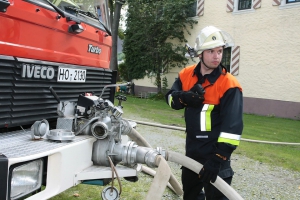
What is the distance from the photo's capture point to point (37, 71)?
2443 millimetres

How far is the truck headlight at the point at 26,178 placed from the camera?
5.96ft

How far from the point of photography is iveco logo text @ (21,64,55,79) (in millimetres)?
2314

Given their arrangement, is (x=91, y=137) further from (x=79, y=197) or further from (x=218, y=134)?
(x=79, y=197)

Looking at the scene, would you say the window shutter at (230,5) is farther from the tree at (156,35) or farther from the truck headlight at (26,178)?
the truck headlight at (26,178)

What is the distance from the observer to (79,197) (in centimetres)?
365

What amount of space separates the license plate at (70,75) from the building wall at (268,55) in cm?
1172

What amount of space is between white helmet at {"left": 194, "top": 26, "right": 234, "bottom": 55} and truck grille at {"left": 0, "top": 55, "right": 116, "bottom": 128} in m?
1.17

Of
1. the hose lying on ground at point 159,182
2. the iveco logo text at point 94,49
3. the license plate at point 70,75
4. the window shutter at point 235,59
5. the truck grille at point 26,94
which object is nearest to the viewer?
the truck grille at point 26,94

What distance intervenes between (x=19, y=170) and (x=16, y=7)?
1.13 metres

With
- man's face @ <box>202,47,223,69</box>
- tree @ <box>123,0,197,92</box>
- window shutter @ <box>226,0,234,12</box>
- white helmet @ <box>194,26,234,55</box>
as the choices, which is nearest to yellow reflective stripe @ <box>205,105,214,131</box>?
man's face @ <box>202,47,223,69</box>

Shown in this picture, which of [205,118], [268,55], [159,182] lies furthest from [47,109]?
[268,55]

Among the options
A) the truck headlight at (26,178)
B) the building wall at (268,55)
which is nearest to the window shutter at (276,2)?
the building wall at (268,55)

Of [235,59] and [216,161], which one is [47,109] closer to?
[216,161]

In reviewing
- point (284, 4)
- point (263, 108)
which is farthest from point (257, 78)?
point (284, 4)
